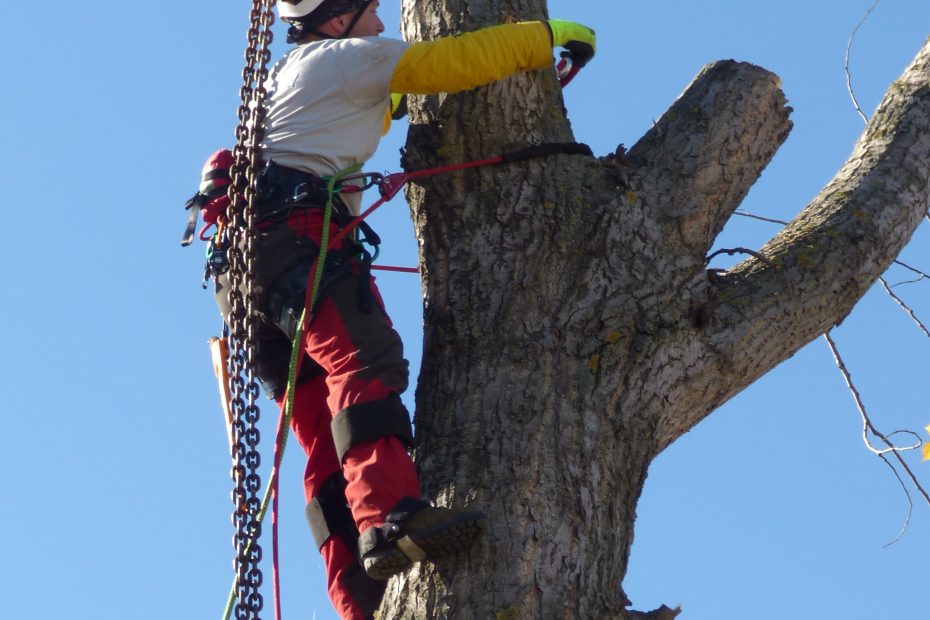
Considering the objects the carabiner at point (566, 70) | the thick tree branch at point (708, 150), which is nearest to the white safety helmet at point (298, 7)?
the carabiner at point (566, 70)

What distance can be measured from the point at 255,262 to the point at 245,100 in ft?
1.48

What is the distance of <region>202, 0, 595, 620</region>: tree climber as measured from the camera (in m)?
3.56

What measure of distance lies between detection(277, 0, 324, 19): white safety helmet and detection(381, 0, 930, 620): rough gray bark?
13.2 inches

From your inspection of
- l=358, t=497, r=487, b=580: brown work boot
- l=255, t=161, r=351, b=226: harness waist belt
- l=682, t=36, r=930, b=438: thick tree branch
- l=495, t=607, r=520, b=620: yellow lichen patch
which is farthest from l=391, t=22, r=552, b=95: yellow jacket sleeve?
l=495, t=607, r=520, b=620: yellow lichen patch

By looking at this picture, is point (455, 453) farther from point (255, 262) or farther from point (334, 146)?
point (334, 146)

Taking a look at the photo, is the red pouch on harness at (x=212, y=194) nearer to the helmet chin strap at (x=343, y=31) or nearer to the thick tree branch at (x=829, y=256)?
the helmet chin strap at (x=343, y=31)

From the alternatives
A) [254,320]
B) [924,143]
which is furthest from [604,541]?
[924,143]

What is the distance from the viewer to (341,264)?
12.5 feet

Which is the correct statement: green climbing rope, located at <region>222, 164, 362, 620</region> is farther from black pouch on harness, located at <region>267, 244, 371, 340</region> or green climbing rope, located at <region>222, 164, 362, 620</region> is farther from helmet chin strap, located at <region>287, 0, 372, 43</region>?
helmet chin strap, located at <region>287, 0, 372, 43</region>

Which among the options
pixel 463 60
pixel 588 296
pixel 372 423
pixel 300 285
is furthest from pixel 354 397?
pixel 463 60

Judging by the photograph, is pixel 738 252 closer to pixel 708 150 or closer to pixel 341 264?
pixel 708 150

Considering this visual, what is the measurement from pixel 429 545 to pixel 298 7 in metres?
1.93

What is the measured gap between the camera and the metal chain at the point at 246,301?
354cm

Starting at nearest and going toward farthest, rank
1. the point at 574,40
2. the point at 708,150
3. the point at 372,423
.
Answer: the point at 372,423, the point at 708,150, the point at 574,40
